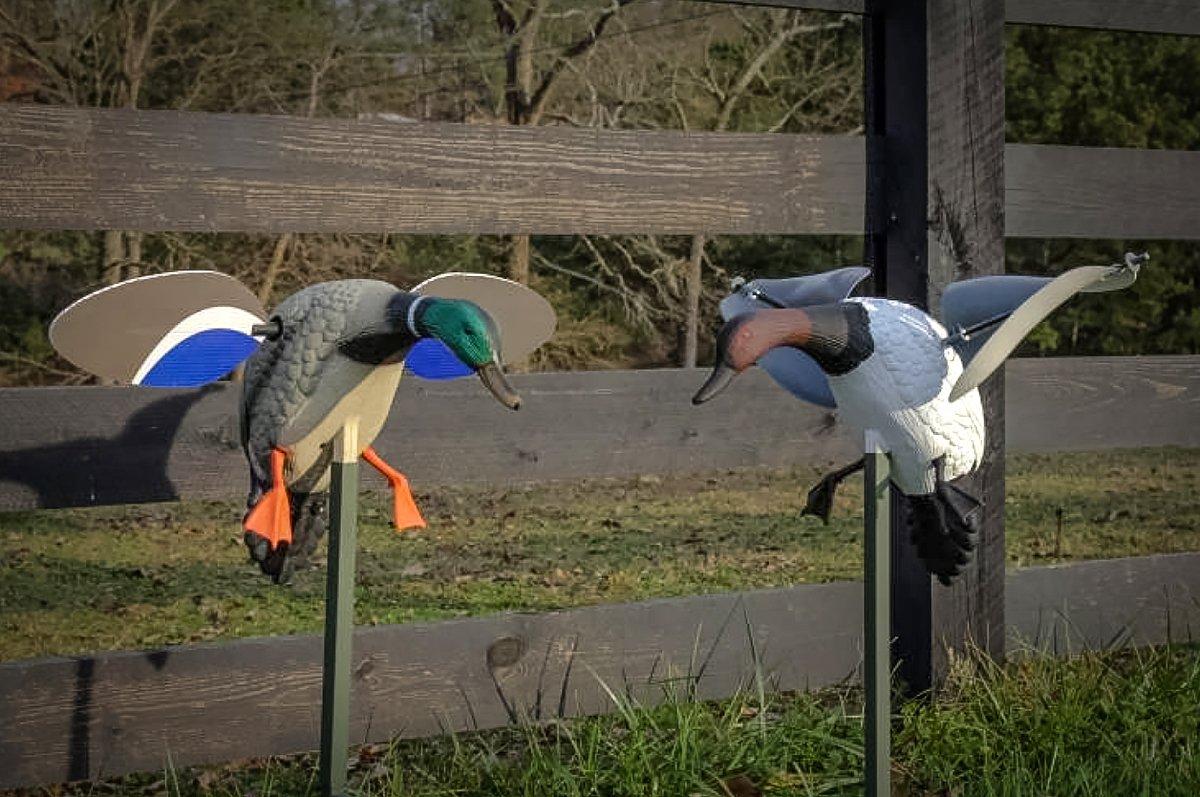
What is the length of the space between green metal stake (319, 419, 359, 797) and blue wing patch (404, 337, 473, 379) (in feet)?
0.63

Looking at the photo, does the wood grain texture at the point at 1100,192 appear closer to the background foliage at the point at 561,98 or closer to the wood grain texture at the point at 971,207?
the wood grain texture at the point at 971,207

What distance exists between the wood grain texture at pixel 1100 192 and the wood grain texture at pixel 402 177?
44cm

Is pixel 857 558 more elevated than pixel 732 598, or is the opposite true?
pixel 732 598

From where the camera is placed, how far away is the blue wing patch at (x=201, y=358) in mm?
1910

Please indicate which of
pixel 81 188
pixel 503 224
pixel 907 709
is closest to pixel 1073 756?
pixel 907 709

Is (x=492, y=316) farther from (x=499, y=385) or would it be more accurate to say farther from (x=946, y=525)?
(x=946, y=525)

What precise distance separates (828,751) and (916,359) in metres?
0.97

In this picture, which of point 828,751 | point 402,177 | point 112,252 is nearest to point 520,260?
point 112,252

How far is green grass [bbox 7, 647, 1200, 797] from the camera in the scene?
90.3 inches

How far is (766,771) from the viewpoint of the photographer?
2.36 meters

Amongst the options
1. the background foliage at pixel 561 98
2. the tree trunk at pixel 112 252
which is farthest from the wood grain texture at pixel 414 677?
the tree trunk at pixel 112 252

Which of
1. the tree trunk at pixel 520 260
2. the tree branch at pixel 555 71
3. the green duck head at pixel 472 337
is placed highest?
the tree branch at pixel 555 71

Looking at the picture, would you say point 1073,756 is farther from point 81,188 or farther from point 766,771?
point 81,188

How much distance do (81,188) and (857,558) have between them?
4.13m
